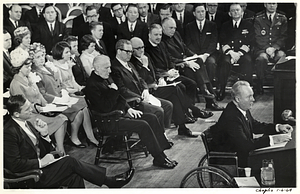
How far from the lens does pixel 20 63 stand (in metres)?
6.48

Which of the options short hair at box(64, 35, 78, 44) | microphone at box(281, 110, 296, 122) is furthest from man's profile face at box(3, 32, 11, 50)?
microphone at box(281, 110, 296, 122)

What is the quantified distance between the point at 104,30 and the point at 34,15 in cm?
90

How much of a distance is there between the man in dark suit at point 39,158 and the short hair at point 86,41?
0.99m

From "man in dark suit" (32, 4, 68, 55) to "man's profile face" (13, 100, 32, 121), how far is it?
713 mm

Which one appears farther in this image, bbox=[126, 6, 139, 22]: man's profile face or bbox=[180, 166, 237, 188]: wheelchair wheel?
bbox=[126, 6, 139, 22]: man's profile face

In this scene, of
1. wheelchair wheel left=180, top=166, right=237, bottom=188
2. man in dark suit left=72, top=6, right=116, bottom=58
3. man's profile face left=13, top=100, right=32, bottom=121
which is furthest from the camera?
man in dark suit left=72, top=6, right=116, bottom=58

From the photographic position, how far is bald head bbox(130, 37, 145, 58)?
21.5 feet

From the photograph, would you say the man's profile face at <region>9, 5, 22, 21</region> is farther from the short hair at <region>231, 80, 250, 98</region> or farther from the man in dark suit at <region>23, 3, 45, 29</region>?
the short hair at <region>231, 80, 250, 98</region>

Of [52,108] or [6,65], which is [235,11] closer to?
[52,108]

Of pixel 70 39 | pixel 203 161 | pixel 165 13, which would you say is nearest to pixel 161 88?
pixel 165 13

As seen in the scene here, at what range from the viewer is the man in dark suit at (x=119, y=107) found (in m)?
6.48

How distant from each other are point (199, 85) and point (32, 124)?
7.07ft

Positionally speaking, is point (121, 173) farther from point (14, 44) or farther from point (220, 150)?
point (14, 44)

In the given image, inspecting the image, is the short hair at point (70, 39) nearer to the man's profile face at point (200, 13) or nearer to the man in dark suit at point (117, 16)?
the man in dark suit at point (117, 16)
